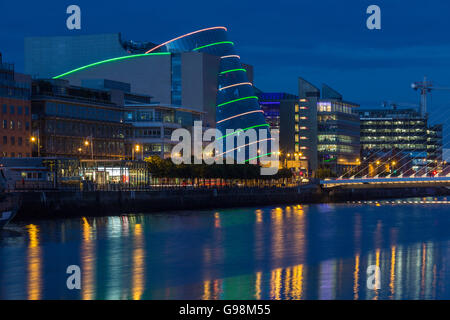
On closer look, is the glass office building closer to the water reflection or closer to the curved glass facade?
the curved glass facade

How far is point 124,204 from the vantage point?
50.3 metres

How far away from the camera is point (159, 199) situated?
54188 millimetres

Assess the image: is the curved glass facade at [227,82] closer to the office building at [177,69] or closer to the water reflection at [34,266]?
the office building at [177,69]

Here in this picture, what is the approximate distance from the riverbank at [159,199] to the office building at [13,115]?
40.9 feet

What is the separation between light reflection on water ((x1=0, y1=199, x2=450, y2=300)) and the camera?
893 inches

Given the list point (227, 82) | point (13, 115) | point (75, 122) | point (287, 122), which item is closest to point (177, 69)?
point (227, 82)

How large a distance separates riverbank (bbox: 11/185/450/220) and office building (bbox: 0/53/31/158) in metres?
12.5

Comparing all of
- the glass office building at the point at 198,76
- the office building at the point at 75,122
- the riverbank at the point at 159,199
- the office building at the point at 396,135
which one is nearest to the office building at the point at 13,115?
the office building at the point at 75,122

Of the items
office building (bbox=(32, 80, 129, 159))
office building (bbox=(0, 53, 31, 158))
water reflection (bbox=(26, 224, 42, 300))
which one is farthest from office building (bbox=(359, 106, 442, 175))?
water reflection (bbox=(26, 224, 42, 300))

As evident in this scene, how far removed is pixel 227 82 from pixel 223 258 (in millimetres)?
71105

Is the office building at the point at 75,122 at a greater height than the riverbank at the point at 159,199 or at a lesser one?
greater

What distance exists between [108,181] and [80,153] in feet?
32.4

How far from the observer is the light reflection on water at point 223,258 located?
74.4 ft
